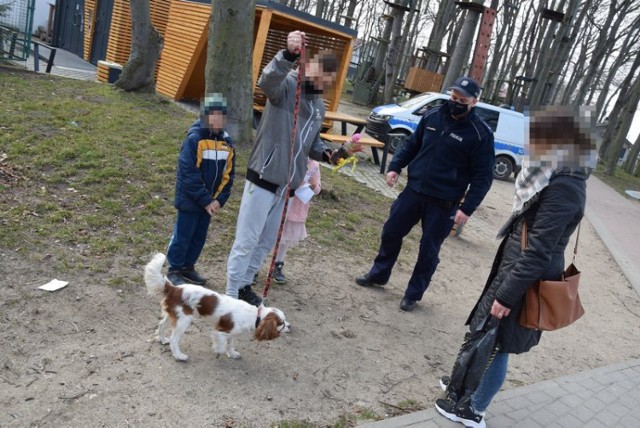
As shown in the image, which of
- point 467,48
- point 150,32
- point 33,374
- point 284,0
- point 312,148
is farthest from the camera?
point 284,0

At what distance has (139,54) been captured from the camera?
35.2 feet

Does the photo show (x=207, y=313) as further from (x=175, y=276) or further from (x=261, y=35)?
(x=261, y=35)

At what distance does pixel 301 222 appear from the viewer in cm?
488

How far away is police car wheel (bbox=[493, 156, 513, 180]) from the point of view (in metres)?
15.5

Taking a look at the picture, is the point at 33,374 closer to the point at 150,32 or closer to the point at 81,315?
the point at 81,315

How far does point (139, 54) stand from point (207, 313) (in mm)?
8876

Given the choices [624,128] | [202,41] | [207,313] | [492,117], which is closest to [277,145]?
[207,313]

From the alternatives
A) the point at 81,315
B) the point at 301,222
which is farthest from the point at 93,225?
the point at 301,222

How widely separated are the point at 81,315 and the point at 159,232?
5.49 ft

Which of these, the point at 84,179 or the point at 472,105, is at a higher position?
the point at 472,105

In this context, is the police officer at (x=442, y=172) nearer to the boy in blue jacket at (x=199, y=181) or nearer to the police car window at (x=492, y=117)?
the boy in blue jacket at (x=199, y=181)

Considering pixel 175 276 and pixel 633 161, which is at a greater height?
pixel 633 161

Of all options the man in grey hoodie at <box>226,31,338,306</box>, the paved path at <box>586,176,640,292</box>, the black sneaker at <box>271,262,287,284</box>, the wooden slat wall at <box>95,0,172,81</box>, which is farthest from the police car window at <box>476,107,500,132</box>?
the man in grey hoodie at <box>226,31,338,306</box>

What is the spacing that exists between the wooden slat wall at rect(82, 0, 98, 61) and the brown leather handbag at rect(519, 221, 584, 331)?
1931cm
